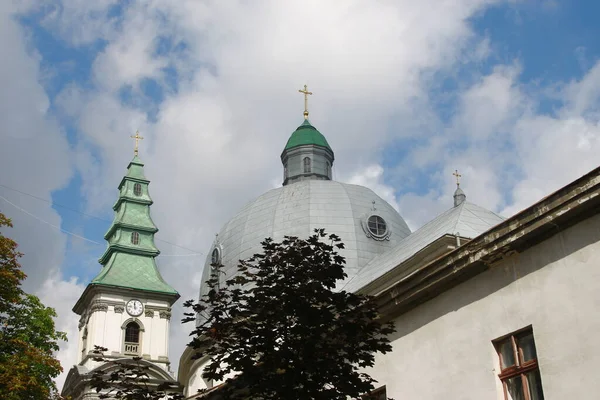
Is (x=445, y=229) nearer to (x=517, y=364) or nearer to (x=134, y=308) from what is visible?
(x=517, y=364)

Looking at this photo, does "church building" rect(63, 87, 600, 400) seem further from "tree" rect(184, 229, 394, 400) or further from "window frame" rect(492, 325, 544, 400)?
"tree" rect(184, 229, 394, 400)

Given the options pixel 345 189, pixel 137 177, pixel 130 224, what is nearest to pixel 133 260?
pixel 130 224

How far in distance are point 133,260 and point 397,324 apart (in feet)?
178

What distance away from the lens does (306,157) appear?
5316 centimetres

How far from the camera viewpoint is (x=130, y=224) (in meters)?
69.0

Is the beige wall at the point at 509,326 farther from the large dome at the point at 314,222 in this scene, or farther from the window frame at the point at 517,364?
the large dome at the point at 314,222

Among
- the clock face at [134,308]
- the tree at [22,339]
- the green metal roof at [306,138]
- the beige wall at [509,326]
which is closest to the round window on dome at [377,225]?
the green metal roof at [306,138]

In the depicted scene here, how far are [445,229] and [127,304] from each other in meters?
40.2

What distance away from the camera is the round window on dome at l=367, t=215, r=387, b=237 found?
4247cm

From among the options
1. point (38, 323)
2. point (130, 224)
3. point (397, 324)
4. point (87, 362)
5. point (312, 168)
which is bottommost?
point (397, 324)

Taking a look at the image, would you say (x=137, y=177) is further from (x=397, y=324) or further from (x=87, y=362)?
(x=397, y=324)

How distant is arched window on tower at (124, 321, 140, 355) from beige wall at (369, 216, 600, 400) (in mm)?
49774

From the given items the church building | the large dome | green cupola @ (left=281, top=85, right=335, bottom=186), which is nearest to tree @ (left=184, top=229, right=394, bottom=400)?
the church building

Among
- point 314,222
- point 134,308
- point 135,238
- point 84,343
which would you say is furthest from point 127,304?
point 314,222
